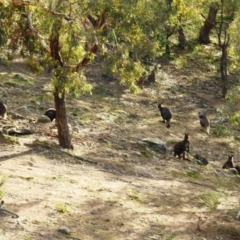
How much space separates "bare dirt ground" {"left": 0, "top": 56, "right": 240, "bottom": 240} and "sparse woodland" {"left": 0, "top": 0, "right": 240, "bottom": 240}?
0.15ft

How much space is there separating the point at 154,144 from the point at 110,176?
17.2 ft

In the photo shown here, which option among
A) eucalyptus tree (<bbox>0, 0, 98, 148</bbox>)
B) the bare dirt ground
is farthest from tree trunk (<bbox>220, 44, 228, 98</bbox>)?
eucalyptus tree (<bbox>0, 0, 98, 148</bbox>)

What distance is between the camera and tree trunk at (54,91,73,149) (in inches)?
653

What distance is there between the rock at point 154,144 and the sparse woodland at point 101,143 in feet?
0.18

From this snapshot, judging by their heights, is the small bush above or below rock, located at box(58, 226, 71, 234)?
above

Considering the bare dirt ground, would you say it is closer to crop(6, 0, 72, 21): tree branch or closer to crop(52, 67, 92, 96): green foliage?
crop(52, 67, 92, 96): green foliage

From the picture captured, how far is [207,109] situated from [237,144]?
4966 mm

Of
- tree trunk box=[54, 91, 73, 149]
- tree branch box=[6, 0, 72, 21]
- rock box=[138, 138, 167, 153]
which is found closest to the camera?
tree branch box=[6, 0, 72, 21]

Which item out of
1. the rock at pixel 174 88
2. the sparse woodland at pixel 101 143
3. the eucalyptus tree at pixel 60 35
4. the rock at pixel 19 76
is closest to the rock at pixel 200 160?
the sparse woodland at pixel 101 143

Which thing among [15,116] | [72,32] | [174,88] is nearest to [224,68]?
[174,88]

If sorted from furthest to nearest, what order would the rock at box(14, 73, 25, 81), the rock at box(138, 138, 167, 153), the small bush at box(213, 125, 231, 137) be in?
the rock at box(14, 73, 25, 81) → the small bush at box(213, 125, 231, 137) → the rock at box(138, 138, 167, 153)

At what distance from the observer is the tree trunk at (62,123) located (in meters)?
16.6

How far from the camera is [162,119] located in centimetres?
2588

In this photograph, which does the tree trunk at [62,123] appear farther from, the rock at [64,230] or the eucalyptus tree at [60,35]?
the rock at [64,230]
